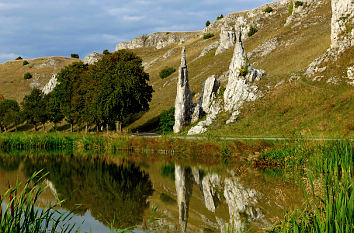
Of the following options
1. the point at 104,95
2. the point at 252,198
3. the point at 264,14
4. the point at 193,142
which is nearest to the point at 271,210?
the point at 252,198

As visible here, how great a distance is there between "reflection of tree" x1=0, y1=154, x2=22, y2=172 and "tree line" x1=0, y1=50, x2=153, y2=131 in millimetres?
17328

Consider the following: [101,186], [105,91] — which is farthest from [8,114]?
[101,186]

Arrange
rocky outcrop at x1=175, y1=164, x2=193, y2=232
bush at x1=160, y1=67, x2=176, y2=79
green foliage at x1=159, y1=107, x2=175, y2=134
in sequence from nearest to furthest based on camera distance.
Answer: rocky outcrop at x1=175, y1=164, x2=193, y2=232 → green foliage at x1=159, y1=107, x2=175, y2=134 → bush at x1=160, y1=67, x2=176, y2=79

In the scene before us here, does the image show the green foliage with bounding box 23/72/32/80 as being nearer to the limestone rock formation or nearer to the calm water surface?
the limestone rock formation

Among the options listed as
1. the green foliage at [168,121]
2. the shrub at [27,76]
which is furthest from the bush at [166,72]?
the shrub at [27,76]

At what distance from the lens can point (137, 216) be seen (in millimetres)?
17672

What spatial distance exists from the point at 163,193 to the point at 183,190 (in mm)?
1488

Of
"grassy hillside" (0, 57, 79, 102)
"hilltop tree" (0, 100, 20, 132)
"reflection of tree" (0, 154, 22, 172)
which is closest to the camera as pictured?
"reflection of tree" (0, 154, 22, 172)

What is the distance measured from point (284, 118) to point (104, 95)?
1077 inches

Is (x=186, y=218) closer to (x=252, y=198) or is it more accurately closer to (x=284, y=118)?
(x=252, y=198)

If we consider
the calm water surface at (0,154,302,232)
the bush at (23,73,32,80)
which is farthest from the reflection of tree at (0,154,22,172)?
the bush at (23,73,32,80)

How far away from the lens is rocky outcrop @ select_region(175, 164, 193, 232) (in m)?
17.6

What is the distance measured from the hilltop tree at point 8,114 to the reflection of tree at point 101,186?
6152 cm

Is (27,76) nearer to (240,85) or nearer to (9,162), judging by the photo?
(240,85)
